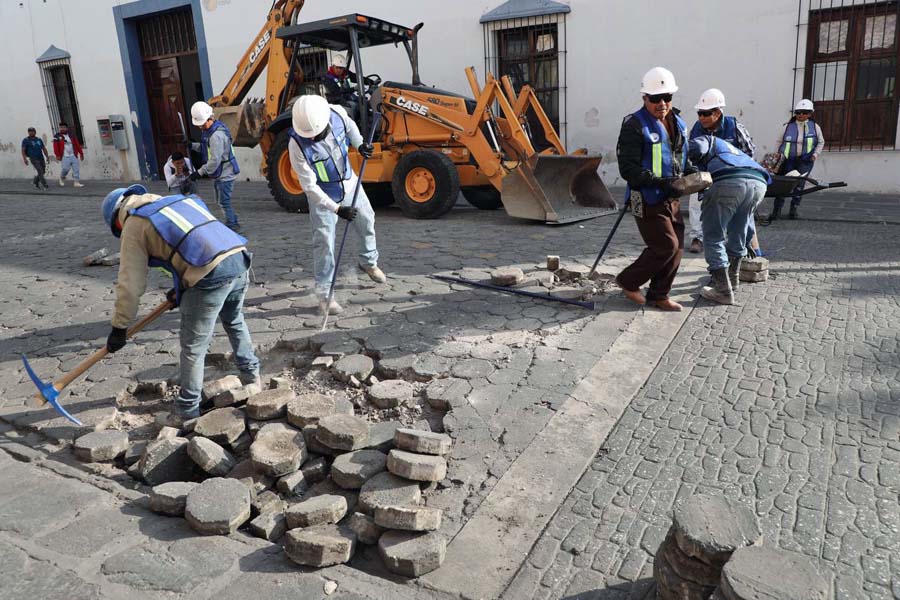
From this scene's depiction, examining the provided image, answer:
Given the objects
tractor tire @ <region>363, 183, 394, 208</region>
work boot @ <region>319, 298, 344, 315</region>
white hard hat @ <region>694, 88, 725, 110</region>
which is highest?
white hard hat @ <region>694, 88, 725, 110</region>

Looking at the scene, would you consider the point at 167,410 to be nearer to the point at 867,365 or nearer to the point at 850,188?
the point at 867,365

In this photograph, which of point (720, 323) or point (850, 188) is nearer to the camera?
point (720, 323)

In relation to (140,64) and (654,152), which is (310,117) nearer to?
(654,152)

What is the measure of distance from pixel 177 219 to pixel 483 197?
21.1 feet

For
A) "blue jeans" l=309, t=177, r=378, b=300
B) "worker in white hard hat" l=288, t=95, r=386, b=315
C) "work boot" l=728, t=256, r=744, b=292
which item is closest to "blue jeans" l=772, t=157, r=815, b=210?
"work boot" l=728, t=256, r=744, b=292

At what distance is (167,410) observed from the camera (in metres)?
3.79

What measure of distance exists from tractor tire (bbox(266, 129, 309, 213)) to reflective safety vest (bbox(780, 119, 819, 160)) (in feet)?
20.5

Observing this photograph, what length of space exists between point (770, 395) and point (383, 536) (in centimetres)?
216

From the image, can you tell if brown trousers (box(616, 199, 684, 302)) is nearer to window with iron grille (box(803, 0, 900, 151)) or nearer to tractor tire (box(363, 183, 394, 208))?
tractor tire (box(363, 183, 394, 208))

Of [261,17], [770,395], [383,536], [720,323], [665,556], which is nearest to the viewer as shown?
[665,556]

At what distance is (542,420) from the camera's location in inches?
131

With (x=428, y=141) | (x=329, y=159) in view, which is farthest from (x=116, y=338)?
(x=428, y=141)

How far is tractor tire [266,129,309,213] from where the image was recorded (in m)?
9.48

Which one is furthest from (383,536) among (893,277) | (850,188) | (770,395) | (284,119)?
(850,188)
